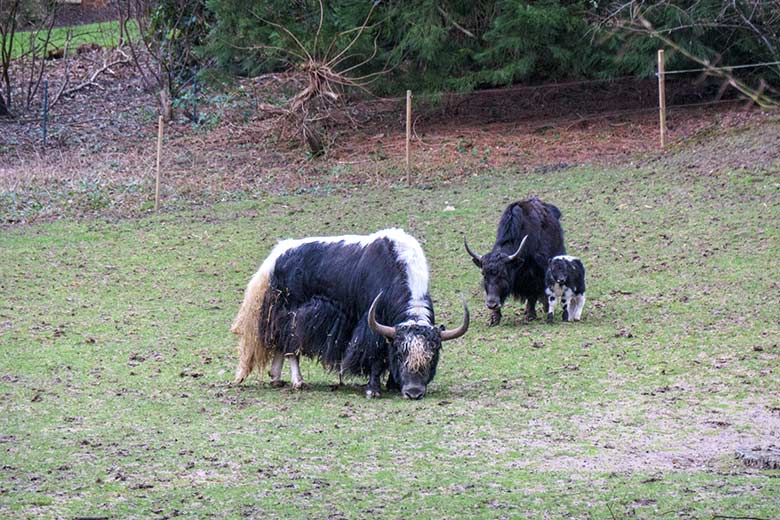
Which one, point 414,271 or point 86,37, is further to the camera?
point 86,37

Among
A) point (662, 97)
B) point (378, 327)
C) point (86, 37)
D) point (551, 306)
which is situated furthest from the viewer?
point (86, 37)

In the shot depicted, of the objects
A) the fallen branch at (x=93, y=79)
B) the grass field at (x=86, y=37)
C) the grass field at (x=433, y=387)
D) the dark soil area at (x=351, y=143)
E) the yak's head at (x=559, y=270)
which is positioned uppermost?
the grass field at (x=86, y=37)

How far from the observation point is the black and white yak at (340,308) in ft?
32.2

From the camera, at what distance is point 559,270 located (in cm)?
1277

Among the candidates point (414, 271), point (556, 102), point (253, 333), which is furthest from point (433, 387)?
point (556, 102)

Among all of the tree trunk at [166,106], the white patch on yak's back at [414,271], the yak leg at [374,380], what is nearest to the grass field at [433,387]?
the yak leg at [374,380]

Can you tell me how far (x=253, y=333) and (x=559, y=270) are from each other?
13.5 ft

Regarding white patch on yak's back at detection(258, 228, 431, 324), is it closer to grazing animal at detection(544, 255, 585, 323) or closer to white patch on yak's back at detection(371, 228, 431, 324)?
white patch on yak's back at detection(371, 228, 431, 324)

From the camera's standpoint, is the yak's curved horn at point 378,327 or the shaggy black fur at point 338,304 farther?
the shaggy black fur at point 338,304

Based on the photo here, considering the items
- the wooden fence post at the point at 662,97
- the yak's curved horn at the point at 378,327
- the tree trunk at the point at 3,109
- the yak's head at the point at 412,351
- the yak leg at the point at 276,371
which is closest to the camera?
the yak's head at the point at 412,351

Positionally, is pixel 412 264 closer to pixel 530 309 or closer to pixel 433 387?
pixel 433 387

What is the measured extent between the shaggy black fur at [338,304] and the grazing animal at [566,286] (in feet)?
10.5

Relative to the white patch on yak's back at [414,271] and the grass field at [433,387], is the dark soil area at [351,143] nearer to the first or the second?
the grass field at [433,387]

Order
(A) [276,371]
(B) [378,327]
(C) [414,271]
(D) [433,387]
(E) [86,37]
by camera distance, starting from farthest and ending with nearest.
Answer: (E) [86,37] → (A) [276,371] → (D) [433,387] → (C) [414,271] → (B) [378,327]
